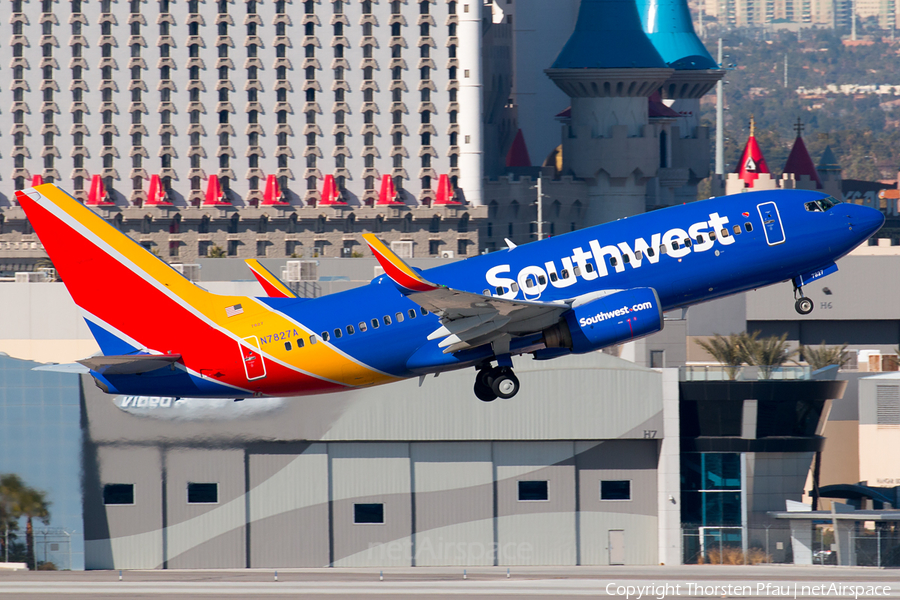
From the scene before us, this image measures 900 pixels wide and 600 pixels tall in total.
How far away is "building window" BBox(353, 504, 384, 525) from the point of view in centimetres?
8900

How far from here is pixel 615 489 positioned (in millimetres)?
89875

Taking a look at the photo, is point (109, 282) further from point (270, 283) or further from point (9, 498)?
point (9, 498)

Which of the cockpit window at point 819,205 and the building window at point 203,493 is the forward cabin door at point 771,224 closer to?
Answer: the cockpit window at point 819,205

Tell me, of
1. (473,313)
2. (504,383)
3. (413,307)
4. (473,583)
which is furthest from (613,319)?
(473,583)

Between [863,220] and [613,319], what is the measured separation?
13135mm

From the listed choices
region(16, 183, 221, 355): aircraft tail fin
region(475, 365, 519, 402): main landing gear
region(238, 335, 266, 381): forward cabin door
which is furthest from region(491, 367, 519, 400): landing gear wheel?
region(16, 183, 221, 355): aircraft tail fin

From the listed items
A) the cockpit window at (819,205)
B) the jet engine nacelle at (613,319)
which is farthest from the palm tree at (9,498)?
the cockpit window at (819,205)

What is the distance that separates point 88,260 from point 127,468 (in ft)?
109

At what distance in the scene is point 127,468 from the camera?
8781 cm

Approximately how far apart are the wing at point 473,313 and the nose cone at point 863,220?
1393cm

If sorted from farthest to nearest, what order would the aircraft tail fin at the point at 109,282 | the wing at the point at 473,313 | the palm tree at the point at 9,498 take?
the palm tree at the point at 9,498
the aircraft tail fin at the point at 109,282
the wing at the point at 473,313

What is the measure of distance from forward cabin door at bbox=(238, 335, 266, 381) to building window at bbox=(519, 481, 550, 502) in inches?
1432

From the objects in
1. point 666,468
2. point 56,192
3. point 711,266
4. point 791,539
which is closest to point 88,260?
point 56,192

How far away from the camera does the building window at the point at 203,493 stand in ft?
290
